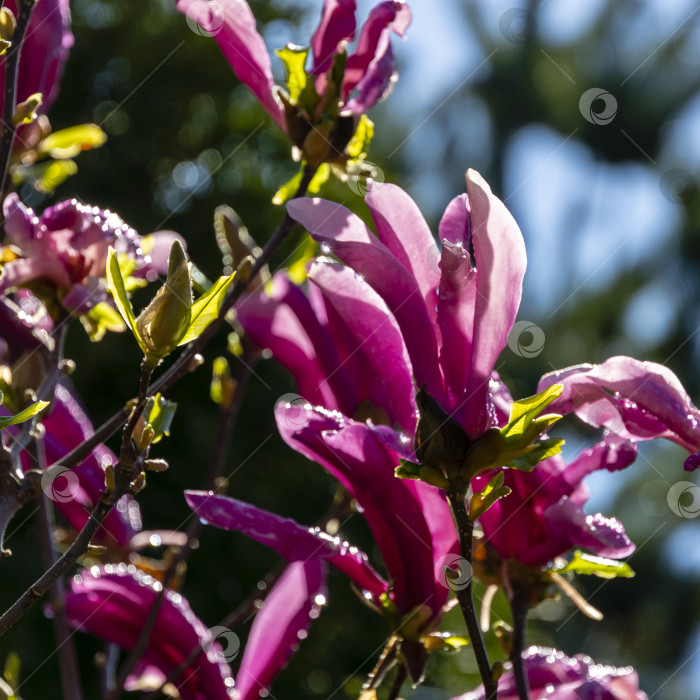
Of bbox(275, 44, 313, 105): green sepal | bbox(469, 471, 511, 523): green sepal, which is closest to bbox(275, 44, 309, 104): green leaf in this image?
bbox(275, 44, 313, 105): green sepal

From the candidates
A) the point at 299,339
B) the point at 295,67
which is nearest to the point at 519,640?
the point at 299,339

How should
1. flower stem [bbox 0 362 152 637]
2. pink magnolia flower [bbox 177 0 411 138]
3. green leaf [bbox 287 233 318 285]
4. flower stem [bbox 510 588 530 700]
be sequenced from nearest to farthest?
flower stem [bbox 0 362 152 637] < flower stem [bbox 510 588 530 700] < pink magnolia flower [bbox 177 0 411 138] < green leaf [bbox 287 233 318 285]

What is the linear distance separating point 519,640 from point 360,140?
1.10 feet

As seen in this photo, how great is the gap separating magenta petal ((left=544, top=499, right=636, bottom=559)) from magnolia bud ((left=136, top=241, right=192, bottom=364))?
23 cm

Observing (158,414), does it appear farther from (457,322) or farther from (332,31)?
(332,31)

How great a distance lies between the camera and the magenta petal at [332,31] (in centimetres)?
64

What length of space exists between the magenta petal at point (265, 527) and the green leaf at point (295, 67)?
0.29 metres

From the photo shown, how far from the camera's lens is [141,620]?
1.97 ft

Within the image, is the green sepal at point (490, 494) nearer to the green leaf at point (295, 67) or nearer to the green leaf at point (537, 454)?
the green leaf at point (537, 454)

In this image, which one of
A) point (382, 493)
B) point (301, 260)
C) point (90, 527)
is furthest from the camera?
point (301, 260)

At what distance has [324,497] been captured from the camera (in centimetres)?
233

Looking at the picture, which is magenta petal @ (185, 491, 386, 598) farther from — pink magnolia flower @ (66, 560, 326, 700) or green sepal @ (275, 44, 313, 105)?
green sepal @ (275, 44, 313, 105)

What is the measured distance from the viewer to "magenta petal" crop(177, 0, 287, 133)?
0.59 metres

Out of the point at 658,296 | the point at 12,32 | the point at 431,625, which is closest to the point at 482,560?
the point at 431,625
